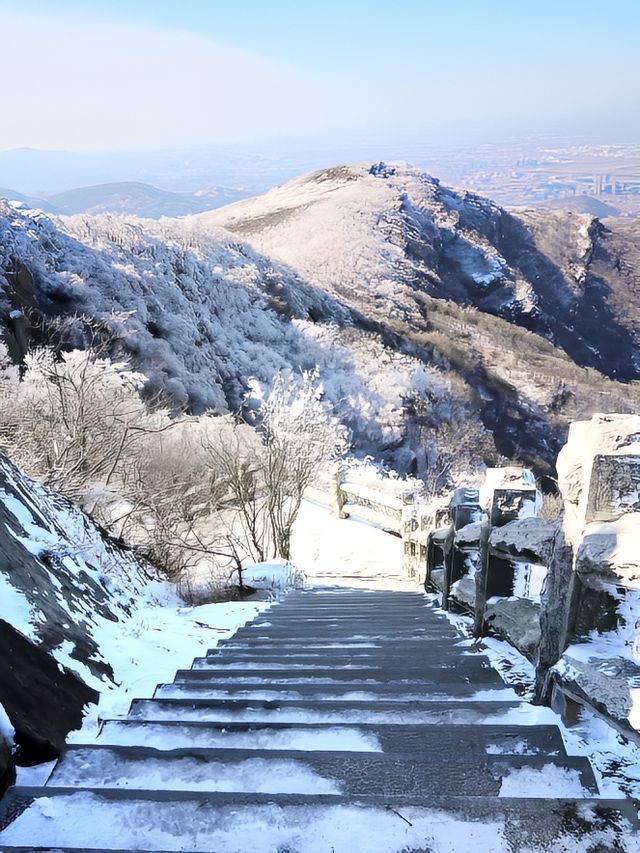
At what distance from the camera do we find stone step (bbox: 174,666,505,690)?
3025mm

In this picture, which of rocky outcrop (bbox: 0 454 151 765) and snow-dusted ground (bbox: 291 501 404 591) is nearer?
rocky outcrop (bbox: 0 454 151 765)

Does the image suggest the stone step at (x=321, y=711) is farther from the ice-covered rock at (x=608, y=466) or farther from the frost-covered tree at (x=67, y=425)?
the frost-covered tree at (x=67, y=425)

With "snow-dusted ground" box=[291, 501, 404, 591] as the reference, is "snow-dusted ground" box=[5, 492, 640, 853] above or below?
above

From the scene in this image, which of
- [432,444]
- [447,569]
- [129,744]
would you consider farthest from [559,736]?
[432,444]

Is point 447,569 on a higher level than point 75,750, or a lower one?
lower

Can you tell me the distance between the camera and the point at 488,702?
259 centimetres

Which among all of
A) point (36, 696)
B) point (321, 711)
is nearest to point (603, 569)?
point (321, 711)

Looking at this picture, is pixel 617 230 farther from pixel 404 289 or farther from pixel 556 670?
pixel 556 670

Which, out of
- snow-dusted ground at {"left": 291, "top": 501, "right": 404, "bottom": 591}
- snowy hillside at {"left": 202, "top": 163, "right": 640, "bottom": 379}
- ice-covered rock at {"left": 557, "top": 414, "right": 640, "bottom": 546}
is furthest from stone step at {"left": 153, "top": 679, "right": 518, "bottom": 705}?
snowy hillside at {"left": 202, "top": 163, "right": 640, "bottom": 379}

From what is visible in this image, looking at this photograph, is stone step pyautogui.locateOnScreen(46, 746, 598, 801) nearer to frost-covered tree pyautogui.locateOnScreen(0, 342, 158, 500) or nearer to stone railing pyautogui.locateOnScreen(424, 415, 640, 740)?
stone railing pyautogui.locateOnScreen(424, 415, 640, 740)

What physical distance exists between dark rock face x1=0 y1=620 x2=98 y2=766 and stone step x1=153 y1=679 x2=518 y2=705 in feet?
1.34

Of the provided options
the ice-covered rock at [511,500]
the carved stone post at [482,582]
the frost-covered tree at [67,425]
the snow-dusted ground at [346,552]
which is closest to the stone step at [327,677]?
the carved stone post at [482,582]

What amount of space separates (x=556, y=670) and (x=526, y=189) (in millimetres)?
166831

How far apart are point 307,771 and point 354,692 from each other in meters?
0.86
